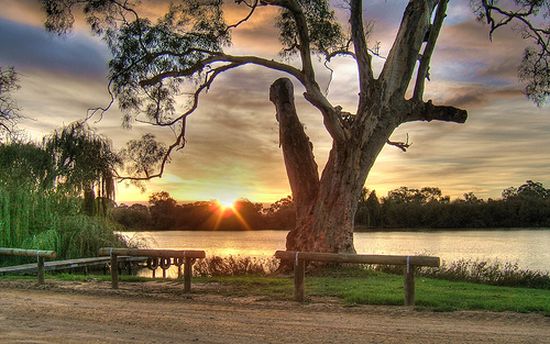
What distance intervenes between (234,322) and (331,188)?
728 centimetres

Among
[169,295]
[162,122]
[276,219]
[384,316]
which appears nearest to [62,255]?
[162,122]

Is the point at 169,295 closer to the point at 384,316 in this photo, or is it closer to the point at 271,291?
the point at 271,291

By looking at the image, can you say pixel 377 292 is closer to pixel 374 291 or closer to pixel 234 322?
pixel 374 291

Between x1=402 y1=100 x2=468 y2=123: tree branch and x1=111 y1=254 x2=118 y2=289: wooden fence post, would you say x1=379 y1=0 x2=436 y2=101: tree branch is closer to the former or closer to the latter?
x1=402 y1=100 x2=468 y2=123: tree branch

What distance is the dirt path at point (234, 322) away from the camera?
266 inches

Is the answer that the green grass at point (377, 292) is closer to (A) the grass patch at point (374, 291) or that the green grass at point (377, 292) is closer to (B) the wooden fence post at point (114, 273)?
(A) the grass patch at point (374, 291)

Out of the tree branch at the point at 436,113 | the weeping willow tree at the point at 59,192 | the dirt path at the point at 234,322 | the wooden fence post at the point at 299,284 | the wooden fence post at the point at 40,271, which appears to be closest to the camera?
the dirt path at the point at 234,322

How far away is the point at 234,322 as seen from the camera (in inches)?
304

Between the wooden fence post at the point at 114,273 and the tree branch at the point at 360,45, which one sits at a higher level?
the tree branch at the point at 360,45

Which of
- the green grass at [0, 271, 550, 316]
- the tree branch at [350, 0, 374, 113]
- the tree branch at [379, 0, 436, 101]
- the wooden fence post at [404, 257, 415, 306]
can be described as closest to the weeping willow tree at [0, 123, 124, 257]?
the green grass at [0, 271, 550, 316]

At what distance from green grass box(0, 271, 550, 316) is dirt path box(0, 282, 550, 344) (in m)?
0.47

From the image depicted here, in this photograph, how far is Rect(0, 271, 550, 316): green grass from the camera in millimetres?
9234

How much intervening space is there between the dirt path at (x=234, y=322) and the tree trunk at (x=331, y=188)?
4721 millimetres

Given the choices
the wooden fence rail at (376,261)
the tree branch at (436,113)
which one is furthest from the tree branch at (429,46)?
the wooden fence rail at (376,261)
